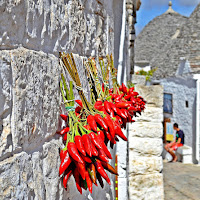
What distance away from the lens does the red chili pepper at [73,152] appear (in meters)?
0.87

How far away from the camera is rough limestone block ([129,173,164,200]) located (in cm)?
332

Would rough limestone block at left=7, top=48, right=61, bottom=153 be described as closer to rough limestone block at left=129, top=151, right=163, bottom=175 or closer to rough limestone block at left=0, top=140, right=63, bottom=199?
rough limestone block at left=0, top=140, right=63, bottom=199

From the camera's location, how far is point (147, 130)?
365 cm

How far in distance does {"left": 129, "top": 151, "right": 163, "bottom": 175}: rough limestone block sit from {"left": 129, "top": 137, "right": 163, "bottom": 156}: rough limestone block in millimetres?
71

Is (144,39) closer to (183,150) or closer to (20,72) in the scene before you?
(183,150)

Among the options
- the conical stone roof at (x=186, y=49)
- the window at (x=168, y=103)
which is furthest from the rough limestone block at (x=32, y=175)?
the conical stone roof at (x=186, y=49)

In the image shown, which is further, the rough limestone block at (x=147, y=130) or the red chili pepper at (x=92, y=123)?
the rough limestone block at (x=147, y=130)

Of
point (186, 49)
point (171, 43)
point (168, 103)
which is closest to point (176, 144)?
point (168, 103)

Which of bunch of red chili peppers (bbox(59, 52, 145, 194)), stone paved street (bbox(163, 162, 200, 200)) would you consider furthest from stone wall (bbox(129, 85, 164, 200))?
bunch of red chili peppers (bbox(59, 52, 145, 194))

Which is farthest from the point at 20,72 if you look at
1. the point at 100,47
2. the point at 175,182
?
the point at 175,182

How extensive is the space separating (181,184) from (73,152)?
566cm

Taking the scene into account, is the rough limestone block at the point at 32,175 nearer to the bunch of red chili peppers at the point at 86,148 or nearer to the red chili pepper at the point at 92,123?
the bunch of red chili peppers at the point at 86,148

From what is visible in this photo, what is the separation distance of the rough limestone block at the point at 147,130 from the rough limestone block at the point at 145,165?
12.3 inches

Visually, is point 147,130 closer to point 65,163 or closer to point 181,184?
point 65,163
